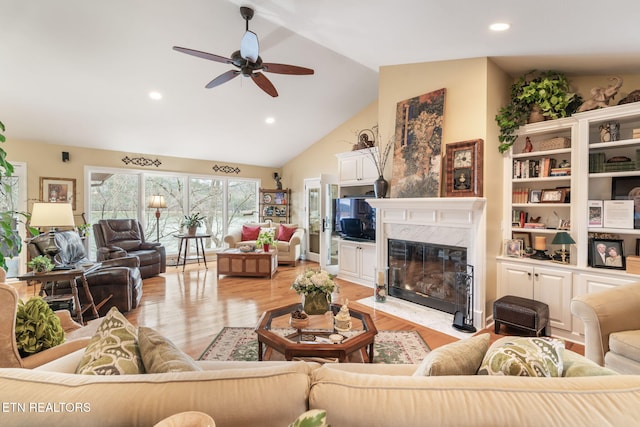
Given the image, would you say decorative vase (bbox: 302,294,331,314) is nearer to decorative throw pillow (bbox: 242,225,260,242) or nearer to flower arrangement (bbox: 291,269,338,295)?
flower arrangement (bbox: 291,269,338,295)

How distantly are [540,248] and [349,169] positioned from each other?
3000 mm

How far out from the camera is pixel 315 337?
87.5 inches

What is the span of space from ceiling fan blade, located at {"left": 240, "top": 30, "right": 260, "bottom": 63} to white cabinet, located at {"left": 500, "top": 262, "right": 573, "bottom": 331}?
3.58 m

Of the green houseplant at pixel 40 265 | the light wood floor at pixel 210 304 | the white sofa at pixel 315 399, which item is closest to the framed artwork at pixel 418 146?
the light wood floor at pixel 210 304

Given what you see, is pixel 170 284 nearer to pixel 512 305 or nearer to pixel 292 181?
pixel 292 181

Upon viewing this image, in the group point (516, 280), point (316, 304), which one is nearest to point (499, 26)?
point (516, 280)

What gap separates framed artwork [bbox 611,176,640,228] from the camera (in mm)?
2643

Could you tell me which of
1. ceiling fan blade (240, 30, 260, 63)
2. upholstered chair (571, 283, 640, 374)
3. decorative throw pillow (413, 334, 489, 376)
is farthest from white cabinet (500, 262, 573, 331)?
ceiling fan blade (240, 30, 260, 63)

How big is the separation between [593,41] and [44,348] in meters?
4.43

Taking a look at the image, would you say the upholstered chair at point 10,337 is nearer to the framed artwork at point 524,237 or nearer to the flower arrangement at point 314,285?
the flower arrangement at point 314,285

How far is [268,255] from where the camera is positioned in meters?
5.34

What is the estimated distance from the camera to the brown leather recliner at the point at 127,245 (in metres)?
5.03

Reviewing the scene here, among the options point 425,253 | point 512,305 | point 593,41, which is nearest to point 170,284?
point 425,253

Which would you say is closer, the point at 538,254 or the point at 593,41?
the point at 593,41
